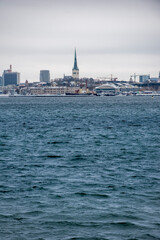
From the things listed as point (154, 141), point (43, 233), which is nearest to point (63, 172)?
point (43, 233)

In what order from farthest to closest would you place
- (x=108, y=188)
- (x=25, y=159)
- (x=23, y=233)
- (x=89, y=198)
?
(x=25, y=159), (x=108, y=188), (x=89, y=198), (x=23, y=233)

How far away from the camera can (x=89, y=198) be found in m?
12.2

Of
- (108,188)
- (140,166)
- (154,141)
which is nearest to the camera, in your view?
(108,188)

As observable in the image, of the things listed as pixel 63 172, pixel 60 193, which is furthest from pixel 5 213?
pixel 63 172

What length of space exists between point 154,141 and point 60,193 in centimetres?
1487

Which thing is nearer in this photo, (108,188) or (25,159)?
(108,188)

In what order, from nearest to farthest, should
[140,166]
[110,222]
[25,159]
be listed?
[110,222] → [140,166] → [25,159]

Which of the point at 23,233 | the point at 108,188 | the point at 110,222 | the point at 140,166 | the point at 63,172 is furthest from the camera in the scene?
the point at 140,166

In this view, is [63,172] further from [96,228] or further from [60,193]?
[96,228]

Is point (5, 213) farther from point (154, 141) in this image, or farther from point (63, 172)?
point (154, 141)

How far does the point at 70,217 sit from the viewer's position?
34.6 ft

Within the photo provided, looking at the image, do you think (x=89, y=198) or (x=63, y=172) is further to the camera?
(x=63, y=172)

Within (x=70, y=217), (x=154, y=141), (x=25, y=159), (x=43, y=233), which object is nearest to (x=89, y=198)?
(x=70, y=217)

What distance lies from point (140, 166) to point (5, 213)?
24.2 ft
